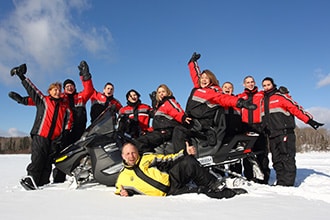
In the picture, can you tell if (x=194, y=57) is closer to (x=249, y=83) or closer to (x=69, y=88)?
(x=249, y=83)

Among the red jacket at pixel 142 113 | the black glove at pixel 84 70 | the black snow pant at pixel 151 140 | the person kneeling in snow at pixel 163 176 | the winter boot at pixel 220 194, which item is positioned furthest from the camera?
the red jacket at pixel 142 113

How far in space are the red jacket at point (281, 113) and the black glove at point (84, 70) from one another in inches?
119

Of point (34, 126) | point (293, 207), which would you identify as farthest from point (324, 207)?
point (34, 126)

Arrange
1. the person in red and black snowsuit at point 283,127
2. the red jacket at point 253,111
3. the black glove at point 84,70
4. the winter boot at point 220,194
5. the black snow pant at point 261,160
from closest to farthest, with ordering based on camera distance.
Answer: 1. the winter boot at point 220,194
2. the person in red and black snowsuit at point 283,127
3. the black snow pant at point 261,160
4. the red jacket at point 253,111
5. the black glove at point 84,70

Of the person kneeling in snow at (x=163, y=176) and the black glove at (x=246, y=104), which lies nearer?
the person kneeling in snow at (x=163, y=176)

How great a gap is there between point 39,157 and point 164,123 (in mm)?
1877

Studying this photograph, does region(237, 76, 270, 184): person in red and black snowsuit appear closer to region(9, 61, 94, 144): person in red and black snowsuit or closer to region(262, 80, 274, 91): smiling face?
region(262, 80, 274, 91): smiling face

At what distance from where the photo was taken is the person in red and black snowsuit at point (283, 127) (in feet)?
13.2

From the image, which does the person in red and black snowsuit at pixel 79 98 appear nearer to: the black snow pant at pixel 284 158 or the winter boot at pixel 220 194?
the winter boot at pixel 220 194

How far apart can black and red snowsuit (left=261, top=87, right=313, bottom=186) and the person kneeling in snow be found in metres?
1.48

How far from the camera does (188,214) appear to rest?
2.00 m

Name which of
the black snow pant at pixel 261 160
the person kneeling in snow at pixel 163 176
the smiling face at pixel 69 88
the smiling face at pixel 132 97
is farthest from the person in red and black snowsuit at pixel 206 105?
the smiling face at pixel 69 88

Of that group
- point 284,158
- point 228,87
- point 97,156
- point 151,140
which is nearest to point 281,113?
point 284,158

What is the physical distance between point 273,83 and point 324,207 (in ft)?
8.21
